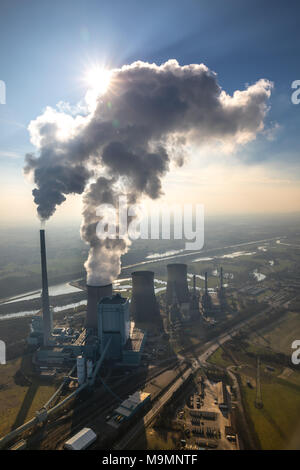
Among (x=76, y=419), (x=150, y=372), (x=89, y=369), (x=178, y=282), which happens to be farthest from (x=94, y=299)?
(x=178, y=282)

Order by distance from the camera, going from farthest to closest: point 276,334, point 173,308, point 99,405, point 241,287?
Result: 1. point 241,287
2. point 173,308
3. point 276,334
4. point 99,405

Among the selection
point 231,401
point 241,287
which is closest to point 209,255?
point 241,287

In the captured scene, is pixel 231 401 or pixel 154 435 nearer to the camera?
pixel 154 435

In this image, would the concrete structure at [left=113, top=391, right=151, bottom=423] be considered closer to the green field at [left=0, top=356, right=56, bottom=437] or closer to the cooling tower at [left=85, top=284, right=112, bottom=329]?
the green field at [left=0, top=356, right=56, bottom=437]

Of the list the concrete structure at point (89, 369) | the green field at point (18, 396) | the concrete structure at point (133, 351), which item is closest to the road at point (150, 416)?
the concrete structure at point (133, 351)

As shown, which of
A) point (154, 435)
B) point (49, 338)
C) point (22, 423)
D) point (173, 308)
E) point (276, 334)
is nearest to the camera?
point (154, 435)

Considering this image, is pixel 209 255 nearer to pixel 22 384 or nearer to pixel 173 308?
pixel 173 308
